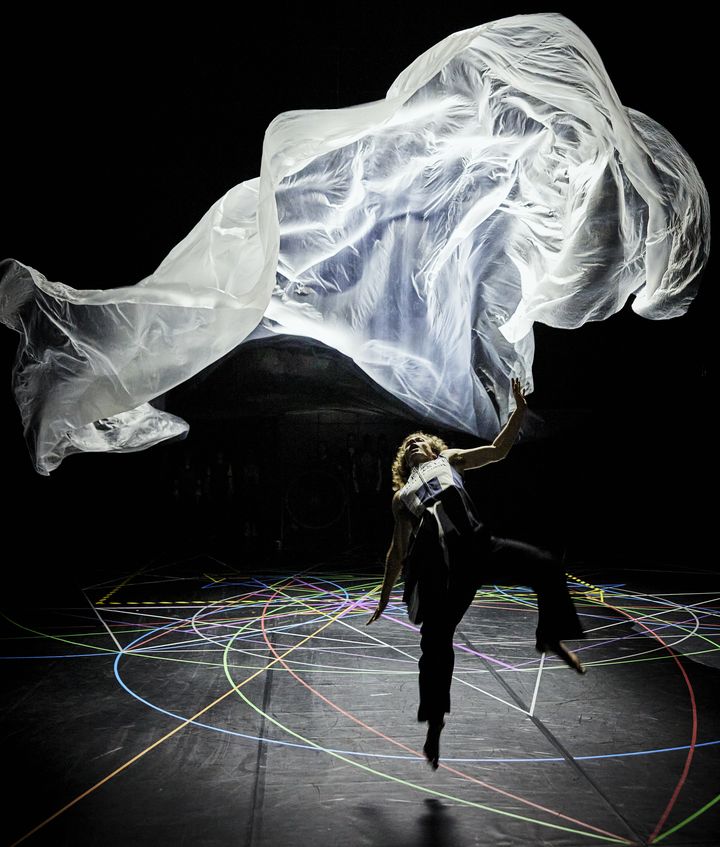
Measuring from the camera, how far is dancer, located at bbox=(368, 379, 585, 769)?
7.73ft

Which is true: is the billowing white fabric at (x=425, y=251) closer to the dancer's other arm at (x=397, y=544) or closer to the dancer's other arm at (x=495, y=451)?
the dancer's other arm at (x=495, y=451)

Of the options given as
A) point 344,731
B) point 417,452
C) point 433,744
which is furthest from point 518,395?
point 344,731

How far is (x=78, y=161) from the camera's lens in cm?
598

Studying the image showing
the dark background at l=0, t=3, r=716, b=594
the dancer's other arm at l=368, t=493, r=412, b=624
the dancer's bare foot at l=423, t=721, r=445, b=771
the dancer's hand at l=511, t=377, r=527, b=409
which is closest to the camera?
the dancer's bare foot at l=423, t=721, r=445, b=771

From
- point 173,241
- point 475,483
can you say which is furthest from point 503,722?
point 475,483

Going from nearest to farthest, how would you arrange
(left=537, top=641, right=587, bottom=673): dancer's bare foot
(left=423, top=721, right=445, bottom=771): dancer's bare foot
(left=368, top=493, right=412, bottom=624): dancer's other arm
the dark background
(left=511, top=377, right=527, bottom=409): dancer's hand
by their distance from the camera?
(left=423, top=721, right=445, bottom=771): dancer's bare foot
(left=537, top=641, right=587, bottom=673): dancer's bare foot
(left=368, top=493, right=412, bottom=624): dancer's other arm
(left=511, top=377, right=527, bottom=409): dancer's hand
the dark background

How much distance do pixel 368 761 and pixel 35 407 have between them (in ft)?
6.51

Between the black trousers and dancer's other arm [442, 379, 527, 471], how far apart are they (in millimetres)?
376

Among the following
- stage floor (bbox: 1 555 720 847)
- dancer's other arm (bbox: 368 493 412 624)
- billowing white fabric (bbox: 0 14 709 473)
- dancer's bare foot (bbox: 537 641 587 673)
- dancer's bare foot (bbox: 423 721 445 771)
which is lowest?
stage floor (bbox: 1 555 720 847)

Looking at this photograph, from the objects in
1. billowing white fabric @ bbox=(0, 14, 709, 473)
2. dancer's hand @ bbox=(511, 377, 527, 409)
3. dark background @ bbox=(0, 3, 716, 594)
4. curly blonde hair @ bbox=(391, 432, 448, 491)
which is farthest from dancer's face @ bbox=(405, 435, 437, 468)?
dark background @ bbox=(0, 3, 716, 594)

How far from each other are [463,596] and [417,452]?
59cm

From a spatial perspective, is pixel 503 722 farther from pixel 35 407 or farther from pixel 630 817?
pixel 35 407

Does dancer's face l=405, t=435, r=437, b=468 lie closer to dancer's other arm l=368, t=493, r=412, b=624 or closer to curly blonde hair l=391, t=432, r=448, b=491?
curly blonde hair l=391, t=432, r=448, b=491

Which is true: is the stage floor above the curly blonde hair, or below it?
below
